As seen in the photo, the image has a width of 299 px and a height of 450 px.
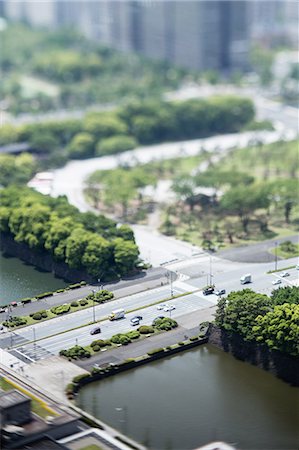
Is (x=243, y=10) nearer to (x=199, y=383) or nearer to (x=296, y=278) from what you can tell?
(x=296, y=278)

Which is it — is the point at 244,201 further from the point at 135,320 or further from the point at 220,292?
the point at 135,320

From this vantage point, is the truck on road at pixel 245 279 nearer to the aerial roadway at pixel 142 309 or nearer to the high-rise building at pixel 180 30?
the aerial roadway at pixel 142 309

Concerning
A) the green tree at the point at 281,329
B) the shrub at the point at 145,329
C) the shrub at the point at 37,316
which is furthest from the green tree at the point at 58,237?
the green tree at the point at 281,329

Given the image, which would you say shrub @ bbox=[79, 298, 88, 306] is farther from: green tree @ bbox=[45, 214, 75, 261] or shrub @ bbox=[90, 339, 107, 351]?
green tree @ bbox=[45, 214, 75, 261]

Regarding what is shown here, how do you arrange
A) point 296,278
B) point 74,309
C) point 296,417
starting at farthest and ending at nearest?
point 296,278 < point 74,309 < point 296,417

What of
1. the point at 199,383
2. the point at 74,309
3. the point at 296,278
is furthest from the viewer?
the point at 296,278

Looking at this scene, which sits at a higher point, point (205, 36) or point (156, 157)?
point (205, 36)

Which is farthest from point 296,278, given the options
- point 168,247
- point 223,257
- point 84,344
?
point 84,344

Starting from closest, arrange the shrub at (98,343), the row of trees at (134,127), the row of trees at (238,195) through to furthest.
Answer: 1. the shrub at (98,343)
2. the row of trees at (238,195)
3. the row of trees at (134,127)
